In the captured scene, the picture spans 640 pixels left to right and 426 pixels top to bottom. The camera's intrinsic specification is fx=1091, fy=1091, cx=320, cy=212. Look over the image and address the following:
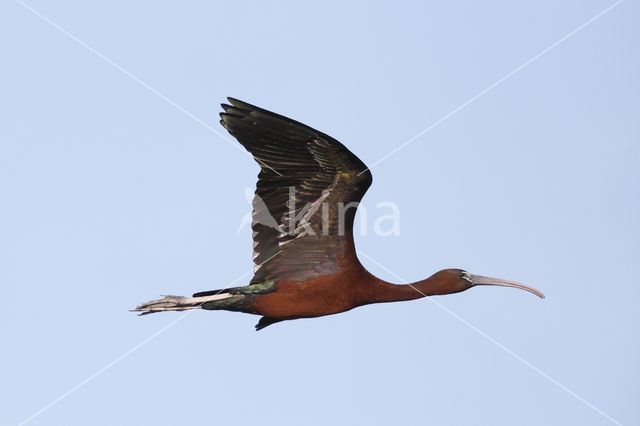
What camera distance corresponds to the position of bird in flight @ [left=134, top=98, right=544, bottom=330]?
16344mm

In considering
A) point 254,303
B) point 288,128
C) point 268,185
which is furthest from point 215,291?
point 288,128

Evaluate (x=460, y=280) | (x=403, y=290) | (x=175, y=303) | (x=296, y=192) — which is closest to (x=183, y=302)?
(x=175, y=303)

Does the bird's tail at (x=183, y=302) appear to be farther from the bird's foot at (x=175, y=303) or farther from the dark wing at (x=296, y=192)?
the dark wing at (x=296, y=192)

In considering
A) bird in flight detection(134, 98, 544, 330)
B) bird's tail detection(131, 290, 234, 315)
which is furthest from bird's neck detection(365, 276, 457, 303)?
bird's tail detection(131, 290, 234, 315)

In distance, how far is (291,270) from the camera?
17297 mm

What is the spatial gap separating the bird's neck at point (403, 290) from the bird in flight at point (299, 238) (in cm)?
2

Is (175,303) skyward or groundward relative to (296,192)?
groundward

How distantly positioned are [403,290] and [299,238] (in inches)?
77.9

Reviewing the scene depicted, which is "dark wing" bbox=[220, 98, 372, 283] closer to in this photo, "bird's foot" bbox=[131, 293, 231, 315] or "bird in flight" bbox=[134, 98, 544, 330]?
"bird in flight" bbox=[134, 98, 544, 330]

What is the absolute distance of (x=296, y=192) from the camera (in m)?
16.8

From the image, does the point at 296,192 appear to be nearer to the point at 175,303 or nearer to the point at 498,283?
the point at 175,303

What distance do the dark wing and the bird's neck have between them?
82 cm

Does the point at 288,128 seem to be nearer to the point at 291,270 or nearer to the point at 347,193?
the point at 347,193

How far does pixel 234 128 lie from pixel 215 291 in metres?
2.93
